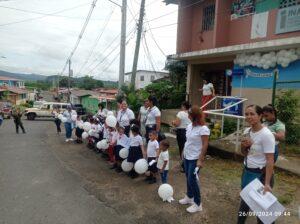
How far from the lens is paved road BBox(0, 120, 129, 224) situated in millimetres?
4656

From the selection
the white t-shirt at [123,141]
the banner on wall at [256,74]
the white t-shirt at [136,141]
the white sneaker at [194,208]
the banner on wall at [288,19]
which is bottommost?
the white sneaker at [194,208]

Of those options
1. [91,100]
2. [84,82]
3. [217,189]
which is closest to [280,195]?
[217,189]

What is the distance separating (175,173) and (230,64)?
8.18 meters

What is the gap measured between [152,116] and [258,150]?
3.73 meters

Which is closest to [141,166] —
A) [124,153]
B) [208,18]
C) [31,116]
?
[124,153]

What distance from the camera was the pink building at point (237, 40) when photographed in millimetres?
10094

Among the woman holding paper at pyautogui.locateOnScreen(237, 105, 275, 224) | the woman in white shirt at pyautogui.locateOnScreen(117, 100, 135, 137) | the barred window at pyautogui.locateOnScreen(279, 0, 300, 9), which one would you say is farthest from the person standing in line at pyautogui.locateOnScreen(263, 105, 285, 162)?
the barred window at pyautogui.locateOnScreen(279, 0, 300, 9)

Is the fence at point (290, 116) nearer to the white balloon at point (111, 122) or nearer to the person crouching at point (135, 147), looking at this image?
the person crouching at point (135, 147)

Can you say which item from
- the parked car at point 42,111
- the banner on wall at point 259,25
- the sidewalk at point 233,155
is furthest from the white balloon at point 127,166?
the parked car at point 42,111

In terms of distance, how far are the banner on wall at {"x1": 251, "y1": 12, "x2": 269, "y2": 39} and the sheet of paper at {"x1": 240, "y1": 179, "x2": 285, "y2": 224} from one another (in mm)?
9351

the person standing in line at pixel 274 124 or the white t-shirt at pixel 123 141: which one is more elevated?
the person standing in line at pixel 274 124

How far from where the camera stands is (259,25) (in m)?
11.5

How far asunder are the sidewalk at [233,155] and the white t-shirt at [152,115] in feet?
6.80

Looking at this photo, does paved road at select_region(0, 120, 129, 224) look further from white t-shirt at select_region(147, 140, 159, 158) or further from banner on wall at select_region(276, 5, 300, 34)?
banner on wall at select_region(276, 5, 300, 34)
